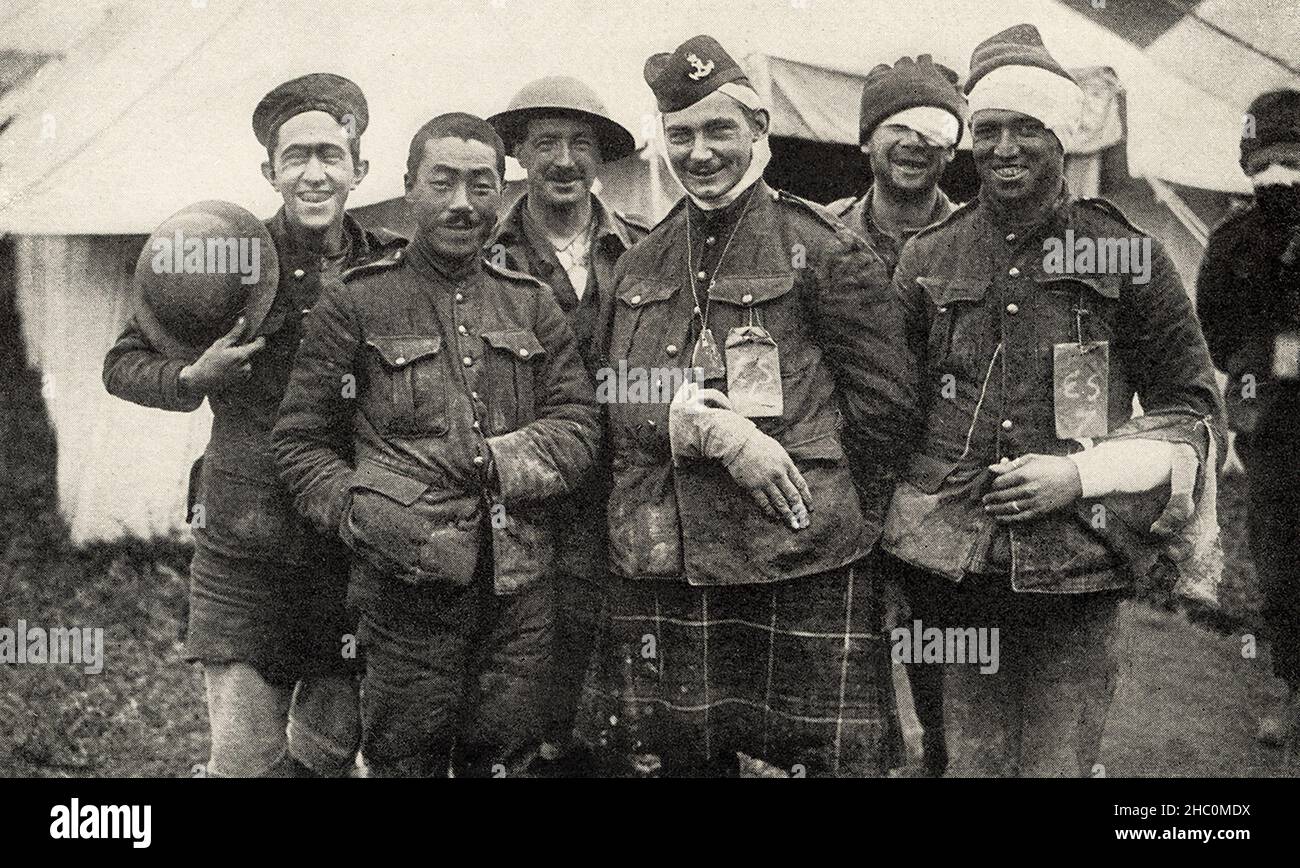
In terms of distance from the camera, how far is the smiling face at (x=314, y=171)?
3904mm

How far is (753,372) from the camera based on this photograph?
3.79 m

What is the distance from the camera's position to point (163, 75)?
14.1ft

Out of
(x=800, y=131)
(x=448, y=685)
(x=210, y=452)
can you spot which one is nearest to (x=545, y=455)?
(x=448, y=685)

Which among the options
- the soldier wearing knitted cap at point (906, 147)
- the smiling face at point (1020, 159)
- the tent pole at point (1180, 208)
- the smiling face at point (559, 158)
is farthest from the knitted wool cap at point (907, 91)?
the smiling face at point (559, 158)

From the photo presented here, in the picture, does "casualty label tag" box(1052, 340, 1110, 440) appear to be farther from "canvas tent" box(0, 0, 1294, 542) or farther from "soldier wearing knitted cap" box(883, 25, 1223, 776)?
"canvas tent" box(0, 0, 1294, 542)

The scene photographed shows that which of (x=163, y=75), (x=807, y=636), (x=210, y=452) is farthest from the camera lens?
(x=163, y=75)

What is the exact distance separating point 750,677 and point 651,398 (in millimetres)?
898

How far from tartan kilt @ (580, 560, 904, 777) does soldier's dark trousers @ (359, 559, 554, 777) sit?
0.24 m

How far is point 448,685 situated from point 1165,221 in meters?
2.75

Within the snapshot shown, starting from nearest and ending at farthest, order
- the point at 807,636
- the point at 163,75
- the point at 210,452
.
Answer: the point at 807,636, the point at 210,452, the point at 163,75

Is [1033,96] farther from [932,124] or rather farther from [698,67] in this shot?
[698,67]

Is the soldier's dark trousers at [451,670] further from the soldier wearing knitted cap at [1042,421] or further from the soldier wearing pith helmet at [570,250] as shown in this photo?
the soldier wearing knitted cap at [1042,421]
